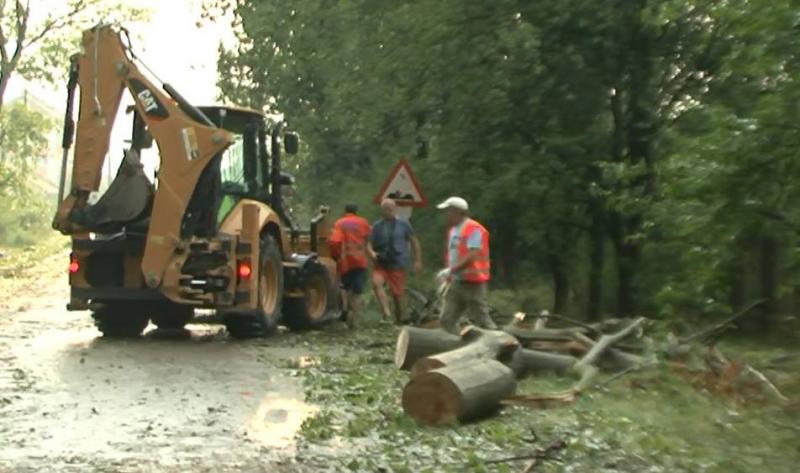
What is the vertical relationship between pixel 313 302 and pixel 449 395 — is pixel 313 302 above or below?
above

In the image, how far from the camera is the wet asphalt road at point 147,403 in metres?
8.84

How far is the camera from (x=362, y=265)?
64.8ft

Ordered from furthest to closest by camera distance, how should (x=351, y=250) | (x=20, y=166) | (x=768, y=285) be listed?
(x=20, y=166)
(x=351, y=250)
(x=768, y=285)

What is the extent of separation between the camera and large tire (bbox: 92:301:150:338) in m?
17.5

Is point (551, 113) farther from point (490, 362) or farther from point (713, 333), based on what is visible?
point (490, 362)

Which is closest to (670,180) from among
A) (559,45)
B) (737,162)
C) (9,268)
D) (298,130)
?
(737,162)

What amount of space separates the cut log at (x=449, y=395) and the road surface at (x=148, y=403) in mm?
971

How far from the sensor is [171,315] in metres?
18.3

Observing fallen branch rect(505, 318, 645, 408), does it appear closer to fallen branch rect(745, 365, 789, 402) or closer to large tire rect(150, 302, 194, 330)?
fallen branch rect(745, 365, 789, 402)

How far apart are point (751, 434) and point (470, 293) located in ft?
16.8

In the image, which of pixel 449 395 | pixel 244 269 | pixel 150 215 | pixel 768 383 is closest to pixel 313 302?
pixel 244 269

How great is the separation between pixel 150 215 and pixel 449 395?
7728mm

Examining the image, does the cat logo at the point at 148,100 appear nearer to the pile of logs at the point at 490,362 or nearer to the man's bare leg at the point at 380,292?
the man's bare leg at the point at 380,292

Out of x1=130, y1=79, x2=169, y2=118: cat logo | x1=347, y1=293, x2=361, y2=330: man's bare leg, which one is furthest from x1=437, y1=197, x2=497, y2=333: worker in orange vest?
x1=347, y1=293, x2=361, y2=330: man's bare leg
